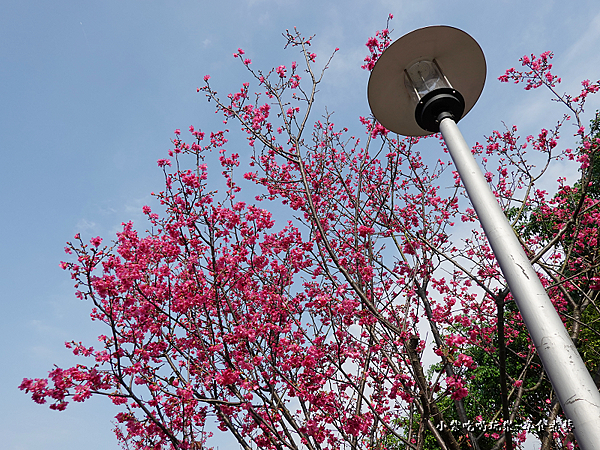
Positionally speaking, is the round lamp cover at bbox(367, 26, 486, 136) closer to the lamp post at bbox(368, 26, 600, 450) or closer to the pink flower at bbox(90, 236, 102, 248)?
the lamp post at bbox(368, 26, 600, 450)

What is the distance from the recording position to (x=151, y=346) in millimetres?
4359

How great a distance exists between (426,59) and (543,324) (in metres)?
1.87

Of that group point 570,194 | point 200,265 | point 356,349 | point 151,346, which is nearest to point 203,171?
point 200,265

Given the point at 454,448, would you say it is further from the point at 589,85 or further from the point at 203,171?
the point at 589,85

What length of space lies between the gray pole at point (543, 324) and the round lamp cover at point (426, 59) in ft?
2.86

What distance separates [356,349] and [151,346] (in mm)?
2630

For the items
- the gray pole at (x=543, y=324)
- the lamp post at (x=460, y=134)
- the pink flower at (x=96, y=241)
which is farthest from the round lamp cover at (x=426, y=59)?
the pink flower at (x=96, y=241)

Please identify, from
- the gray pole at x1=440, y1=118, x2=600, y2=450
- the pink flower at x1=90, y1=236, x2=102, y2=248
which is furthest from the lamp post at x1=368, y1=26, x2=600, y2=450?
the pink flower at x1=90, y1=236, x2=102, y2=248

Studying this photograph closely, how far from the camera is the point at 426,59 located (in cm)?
246

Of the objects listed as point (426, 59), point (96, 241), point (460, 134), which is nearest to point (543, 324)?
point (460, 134)

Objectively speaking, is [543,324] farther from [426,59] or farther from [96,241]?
[96,241]

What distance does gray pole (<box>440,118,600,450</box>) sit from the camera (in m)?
1.25

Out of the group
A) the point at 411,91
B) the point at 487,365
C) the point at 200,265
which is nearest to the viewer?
the point at 411,91

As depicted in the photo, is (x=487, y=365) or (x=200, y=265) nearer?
(x=200, y=265)
